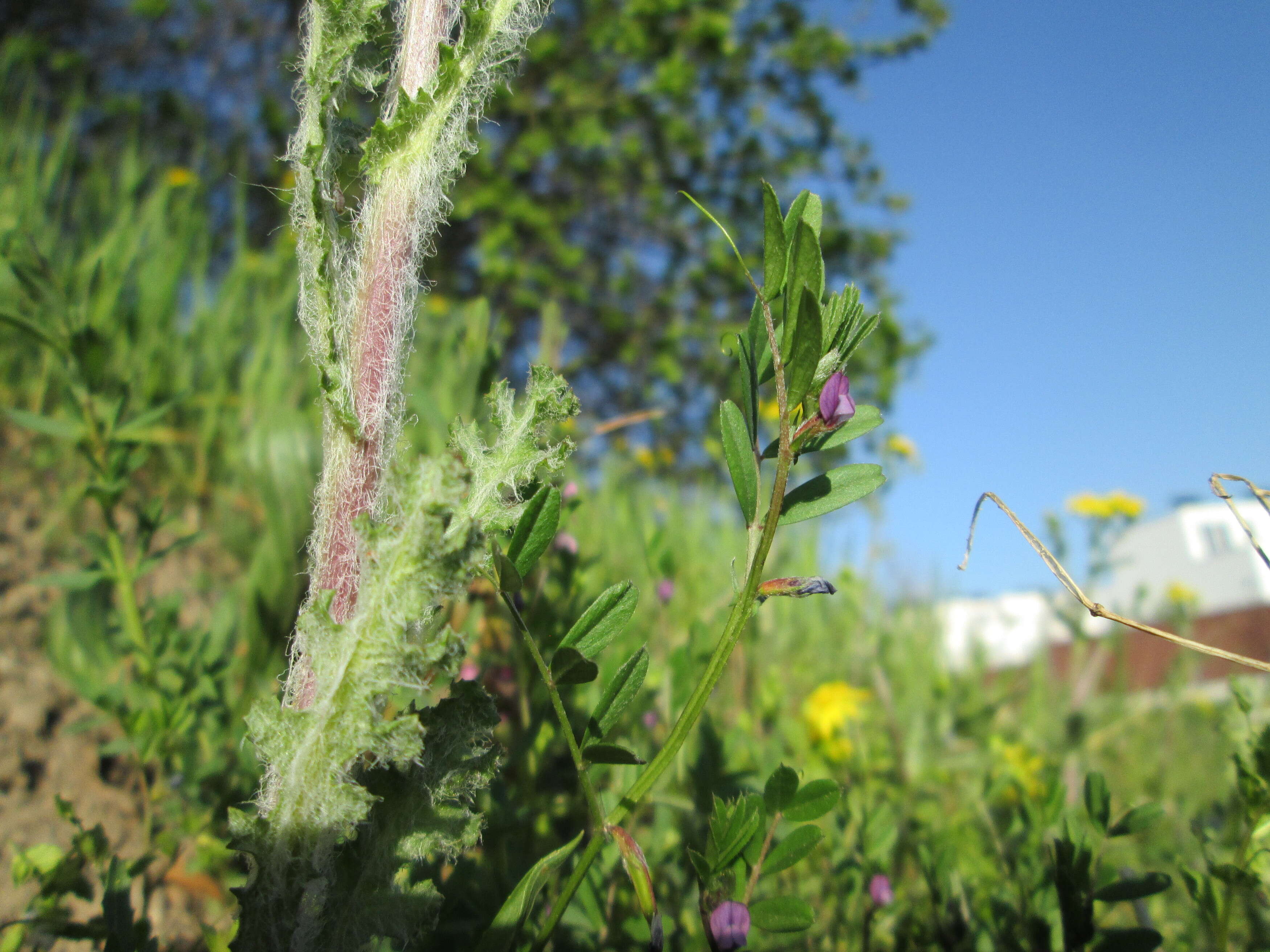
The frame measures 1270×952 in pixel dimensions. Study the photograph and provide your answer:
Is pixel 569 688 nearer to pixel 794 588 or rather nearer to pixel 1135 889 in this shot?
pixel 794 588

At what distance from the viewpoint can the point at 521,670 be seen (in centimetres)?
95

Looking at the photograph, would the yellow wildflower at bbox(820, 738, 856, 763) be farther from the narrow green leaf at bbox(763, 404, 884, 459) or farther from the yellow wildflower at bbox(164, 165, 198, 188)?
the yellow wildflower at bbox(164, 165, 198, 188)

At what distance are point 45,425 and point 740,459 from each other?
89 cm

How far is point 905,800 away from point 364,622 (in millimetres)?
1462

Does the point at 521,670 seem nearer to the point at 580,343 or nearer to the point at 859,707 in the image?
the point at 859,707

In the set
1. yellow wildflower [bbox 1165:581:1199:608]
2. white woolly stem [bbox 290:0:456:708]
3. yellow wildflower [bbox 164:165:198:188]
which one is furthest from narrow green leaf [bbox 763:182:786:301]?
yellow wildflower [bbox 1165:581:1199:608]

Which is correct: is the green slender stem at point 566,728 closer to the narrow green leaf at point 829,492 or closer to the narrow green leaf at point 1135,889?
the narrow green leaf at point 829,492

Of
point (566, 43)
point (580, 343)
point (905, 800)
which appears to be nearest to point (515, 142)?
point (566, 43)

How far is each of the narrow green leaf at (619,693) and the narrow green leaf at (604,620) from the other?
0.02 m

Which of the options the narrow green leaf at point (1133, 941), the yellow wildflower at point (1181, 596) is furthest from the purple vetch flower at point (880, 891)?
the yellow wildflower at point (1181, 596)

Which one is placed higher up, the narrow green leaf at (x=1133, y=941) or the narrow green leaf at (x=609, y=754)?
the narrow green leaf at (x=609, y=754)

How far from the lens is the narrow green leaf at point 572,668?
0.49 meters

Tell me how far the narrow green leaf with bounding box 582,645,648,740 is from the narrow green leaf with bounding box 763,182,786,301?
0.26m

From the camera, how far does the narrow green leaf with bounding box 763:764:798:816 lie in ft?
1.93
